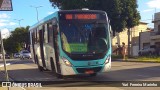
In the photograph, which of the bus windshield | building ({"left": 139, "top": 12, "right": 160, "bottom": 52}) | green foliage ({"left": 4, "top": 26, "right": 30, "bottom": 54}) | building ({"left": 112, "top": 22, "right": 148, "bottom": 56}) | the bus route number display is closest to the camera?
the bus windshield

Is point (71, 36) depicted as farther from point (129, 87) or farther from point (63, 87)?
point (129, 87)

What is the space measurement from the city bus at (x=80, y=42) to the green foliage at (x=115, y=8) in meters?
30.2

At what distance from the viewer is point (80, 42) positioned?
16.0m

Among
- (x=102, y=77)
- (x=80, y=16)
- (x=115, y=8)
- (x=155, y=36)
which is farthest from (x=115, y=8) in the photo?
(x=80, y=16)

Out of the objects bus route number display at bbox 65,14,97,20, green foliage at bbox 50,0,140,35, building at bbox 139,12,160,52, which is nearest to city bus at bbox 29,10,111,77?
bus route number display at bbox 65,14,97,20

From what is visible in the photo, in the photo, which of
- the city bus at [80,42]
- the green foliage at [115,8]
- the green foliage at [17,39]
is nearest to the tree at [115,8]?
A: the green foliage at [115,8]

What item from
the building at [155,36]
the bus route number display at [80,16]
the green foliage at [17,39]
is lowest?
the green foliage at [17,39]

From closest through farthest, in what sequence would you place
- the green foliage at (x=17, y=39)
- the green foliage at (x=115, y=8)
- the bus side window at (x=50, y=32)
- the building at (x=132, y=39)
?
1. the bus side window at (x=50, y=32)
2. the green foliage at (x=115, y=8)
3. the building at (x=132, y=39)
4. the green foliage at (x=17, y=39)

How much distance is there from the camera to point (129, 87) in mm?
13578

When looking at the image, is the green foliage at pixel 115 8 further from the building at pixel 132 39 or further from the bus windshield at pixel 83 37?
the bus windshield at pixel 83 37

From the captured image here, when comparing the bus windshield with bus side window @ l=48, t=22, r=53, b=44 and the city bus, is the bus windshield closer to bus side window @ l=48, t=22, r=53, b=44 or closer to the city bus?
the city bus

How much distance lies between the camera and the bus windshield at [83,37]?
16.0 m

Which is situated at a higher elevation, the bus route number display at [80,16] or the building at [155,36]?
the bus route number display at [80,16]

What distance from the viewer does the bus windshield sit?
15962 millimetres
